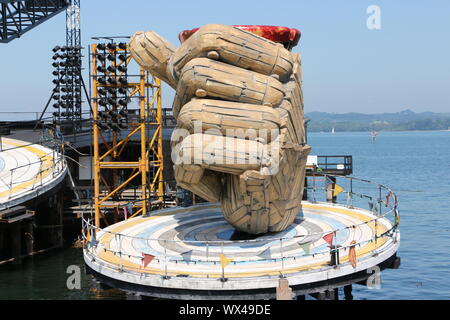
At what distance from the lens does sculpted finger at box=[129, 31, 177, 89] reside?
23062 mm

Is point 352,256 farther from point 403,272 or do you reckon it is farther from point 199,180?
point 403,272

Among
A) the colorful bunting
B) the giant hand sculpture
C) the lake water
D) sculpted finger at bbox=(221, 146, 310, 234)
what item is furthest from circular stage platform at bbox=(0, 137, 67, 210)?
sculpted finger at bbox=(221, 146, 310, 234)

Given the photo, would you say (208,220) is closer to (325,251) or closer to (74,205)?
(325,251)

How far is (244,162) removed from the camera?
20.0 m

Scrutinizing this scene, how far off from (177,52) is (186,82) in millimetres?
1849

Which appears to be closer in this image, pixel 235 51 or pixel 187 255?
pixel 235 51

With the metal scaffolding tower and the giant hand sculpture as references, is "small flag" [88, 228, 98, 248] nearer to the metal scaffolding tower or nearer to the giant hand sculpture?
the giant hand sculpture

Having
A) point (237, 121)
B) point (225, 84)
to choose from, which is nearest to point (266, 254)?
point (237, 121)

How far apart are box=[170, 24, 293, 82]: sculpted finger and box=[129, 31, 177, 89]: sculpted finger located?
4.40 feet

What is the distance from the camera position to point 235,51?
20.4 meters

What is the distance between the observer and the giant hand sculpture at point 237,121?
19.9 m

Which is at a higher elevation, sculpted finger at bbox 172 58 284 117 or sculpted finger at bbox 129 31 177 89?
sculpted finger at bbox 129 31 177 89

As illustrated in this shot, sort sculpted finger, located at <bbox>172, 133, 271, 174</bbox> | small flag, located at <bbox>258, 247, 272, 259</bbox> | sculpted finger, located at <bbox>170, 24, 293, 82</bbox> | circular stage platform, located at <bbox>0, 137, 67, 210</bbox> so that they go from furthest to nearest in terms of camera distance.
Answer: circular stage platform, located at <bbox>0, 137, 67, 210</bbox>, small flag, located at <bbox>258, 247, 272, 259</bbox>, sculpted finger, located at <bbox>170, 24, 293, 82</bbox>, sculpted finger, located at <bbox>172, 133, 271, 174</bbox>

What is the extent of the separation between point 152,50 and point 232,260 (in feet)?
29.5
